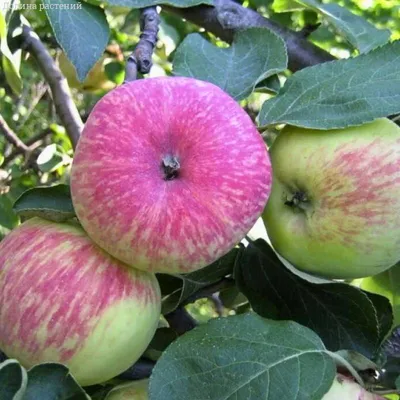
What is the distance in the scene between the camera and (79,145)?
745mm

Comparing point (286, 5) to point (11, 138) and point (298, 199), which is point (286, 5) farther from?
point (11, 138)

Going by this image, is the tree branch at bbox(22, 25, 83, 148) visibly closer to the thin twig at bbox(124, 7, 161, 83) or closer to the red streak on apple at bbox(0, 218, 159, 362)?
the thin twig at bbox(124, 7, 161, 83)

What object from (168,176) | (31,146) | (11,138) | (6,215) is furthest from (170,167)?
(31,146)

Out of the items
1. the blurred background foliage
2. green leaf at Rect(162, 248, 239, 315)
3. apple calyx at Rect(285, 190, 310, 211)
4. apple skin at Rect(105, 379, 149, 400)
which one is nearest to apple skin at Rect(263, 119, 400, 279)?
apple calyx at Rect(285, 190, 310, 211)

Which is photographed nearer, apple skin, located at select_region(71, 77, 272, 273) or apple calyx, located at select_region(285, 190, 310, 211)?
apple skin, located at select_region(71, 77, 272, 273)

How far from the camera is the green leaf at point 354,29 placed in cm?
101

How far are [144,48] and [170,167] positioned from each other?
0.24 m

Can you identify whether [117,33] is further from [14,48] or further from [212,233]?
[212,233]

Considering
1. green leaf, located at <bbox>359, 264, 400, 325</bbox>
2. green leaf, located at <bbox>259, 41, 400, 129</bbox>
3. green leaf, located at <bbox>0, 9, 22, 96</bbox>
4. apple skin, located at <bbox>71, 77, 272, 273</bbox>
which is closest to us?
apple skin, located at <bbox>71, 77, 272, 273</bbox>

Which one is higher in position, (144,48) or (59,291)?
(144,48)

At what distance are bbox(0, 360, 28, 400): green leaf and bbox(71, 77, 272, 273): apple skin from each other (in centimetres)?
15

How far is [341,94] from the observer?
2.78 feet

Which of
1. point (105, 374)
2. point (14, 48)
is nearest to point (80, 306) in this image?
point (105, 374)

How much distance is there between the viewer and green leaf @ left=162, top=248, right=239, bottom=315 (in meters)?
0.92
